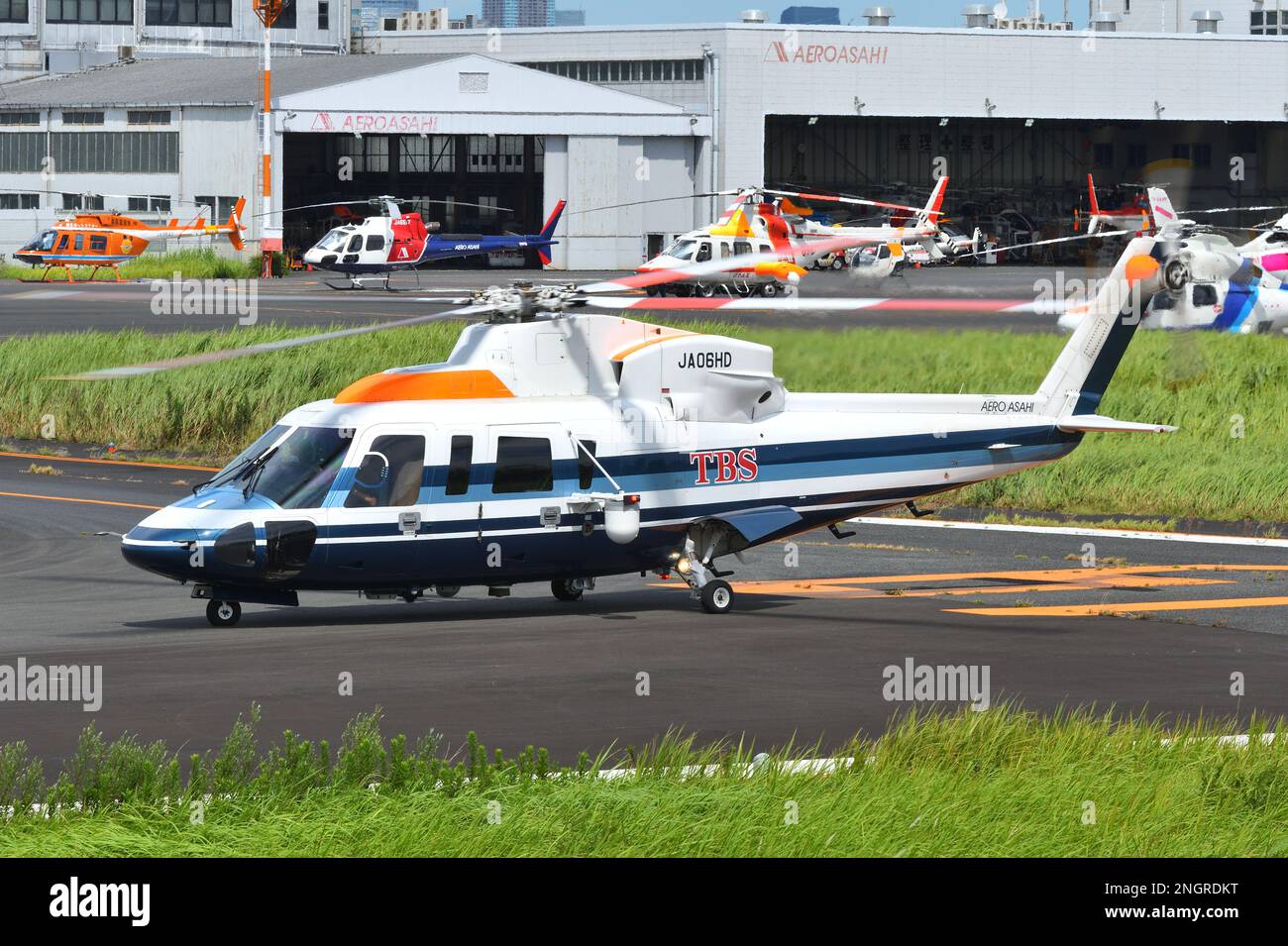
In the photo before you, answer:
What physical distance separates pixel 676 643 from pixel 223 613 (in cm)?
480

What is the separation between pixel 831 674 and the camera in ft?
54.0

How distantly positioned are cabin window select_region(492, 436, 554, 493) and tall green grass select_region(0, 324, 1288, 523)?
759cm

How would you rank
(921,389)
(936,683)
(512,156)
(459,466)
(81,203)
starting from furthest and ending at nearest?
(512,156), (81,203), (921,389), (459,466), (936,683)

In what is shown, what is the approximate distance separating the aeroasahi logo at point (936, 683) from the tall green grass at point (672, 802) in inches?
99.8

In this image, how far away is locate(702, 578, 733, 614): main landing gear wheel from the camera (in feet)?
64.1

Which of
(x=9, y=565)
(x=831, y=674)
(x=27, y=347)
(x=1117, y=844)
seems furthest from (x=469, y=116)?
(x=1117, y=844)

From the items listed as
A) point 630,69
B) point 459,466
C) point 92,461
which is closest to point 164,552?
point 459,466

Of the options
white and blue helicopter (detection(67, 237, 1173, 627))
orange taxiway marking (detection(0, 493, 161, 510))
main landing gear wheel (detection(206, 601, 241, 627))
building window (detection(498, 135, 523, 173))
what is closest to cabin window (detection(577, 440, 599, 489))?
white and blue helicopter (detection(67, 237, 1173, 627))

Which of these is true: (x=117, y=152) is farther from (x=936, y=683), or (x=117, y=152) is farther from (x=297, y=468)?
(x=936, y=683)

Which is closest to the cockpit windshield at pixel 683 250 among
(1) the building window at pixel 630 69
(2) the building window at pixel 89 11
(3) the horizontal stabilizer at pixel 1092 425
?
(1) the building window at pixel 630 69

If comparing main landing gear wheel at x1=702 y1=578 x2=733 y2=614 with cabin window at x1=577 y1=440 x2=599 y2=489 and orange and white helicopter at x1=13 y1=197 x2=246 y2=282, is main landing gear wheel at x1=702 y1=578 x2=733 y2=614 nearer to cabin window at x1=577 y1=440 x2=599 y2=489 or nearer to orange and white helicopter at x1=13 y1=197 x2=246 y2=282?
cabin window at x1=577 y1=440 x2=599 y2=489

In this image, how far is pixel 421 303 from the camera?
4331cm

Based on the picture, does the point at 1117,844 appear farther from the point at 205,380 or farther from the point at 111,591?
the point at 205,380

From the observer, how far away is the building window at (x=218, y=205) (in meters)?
82.6
